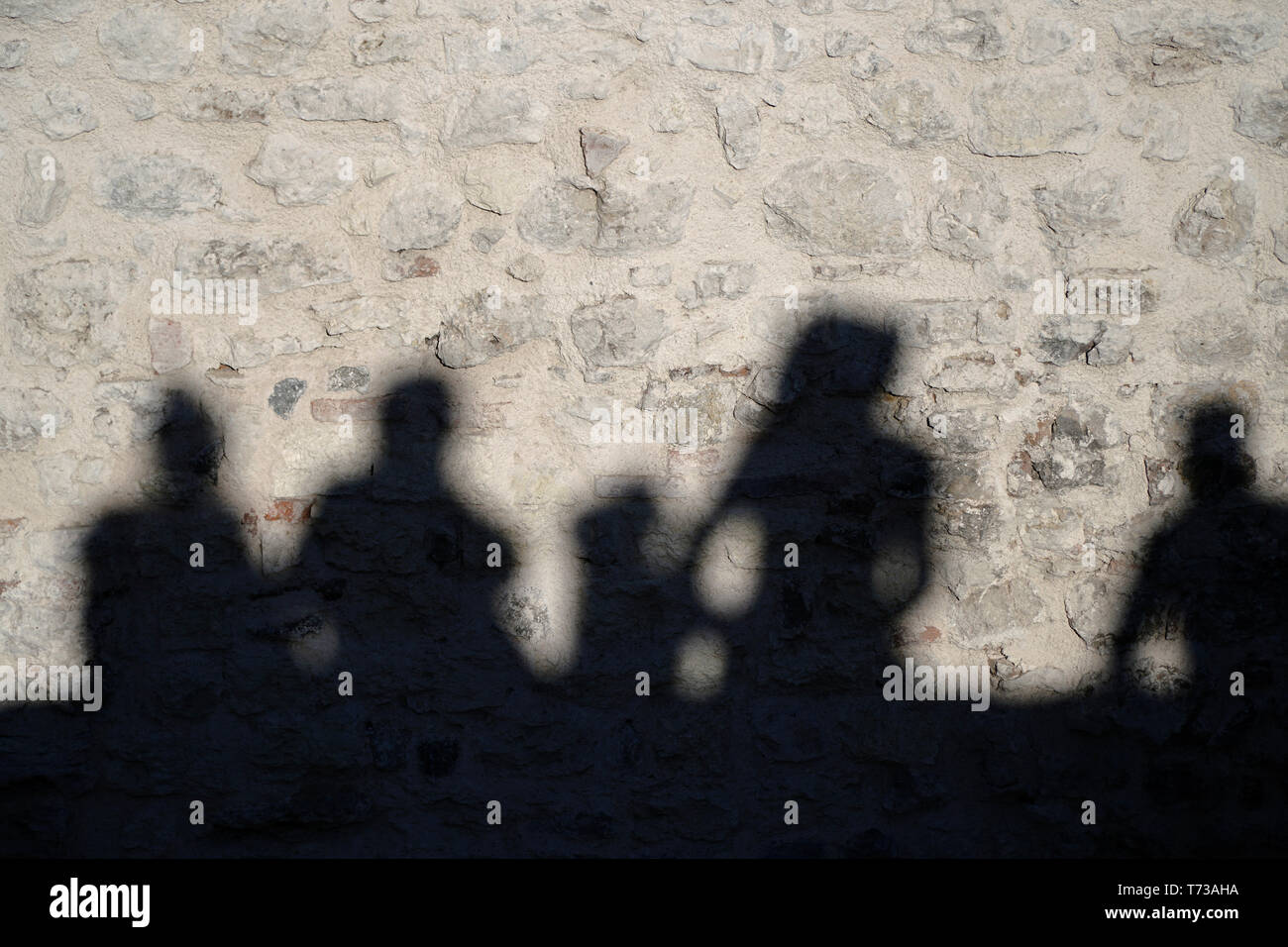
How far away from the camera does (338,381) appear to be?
2266 mm

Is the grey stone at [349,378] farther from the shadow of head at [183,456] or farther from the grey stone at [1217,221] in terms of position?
the grey stone at [1217,221]

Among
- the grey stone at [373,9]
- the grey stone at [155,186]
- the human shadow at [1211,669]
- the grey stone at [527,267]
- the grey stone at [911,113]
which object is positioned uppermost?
the grey stone at [373,9]

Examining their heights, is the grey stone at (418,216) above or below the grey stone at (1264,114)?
below

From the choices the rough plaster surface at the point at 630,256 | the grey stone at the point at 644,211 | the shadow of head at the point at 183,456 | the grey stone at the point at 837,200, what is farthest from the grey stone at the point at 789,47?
the shadow of head at the point at 183,456

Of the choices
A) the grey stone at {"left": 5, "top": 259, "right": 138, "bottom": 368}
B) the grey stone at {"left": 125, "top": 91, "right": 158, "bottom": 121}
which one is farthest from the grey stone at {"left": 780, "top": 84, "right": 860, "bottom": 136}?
the grey stone at {"left": 5, "top": 259, "right": 138, "bottom": 368}

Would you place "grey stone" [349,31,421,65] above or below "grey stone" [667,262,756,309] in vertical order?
above

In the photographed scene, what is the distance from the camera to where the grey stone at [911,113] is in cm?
221

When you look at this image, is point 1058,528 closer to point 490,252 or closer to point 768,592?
point 768,592

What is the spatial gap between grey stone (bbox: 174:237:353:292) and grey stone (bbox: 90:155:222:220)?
0.09 m

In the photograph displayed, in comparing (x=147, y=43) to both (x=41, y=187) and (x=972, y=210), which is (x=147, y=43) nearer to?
(x=41, y=187)

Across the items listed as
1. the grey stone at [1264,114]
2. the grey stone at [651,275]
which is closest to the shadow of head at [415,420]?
the grey stone at [651,275]

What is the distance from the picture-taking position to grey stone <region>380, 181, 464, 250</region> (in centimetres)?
223

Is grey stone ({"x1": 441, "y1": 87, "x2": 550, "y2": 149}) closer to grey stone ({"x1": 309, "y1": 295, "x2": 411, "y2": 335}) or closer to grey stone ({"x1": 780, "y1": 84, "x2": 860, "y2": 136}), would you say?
grey stone ({"x1": 309, "y1": 295, "x2": 411, "y2": 335})

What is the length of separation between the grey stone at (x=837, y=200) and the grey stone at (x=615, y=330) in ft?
1.22
